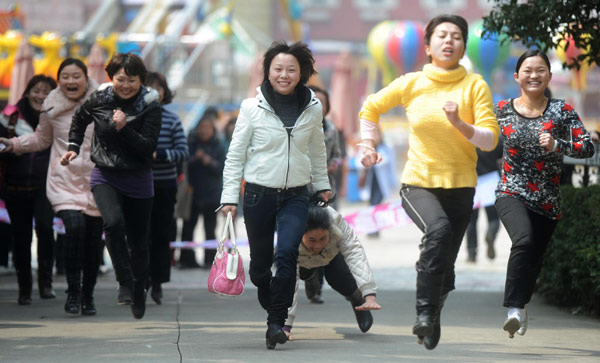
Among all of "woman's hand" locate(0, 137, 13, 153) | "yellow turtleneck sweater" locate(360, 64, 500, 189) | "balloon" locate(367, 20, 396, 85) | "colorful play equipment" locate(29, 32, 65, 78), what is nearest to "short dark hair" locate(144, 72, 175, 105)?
"woman's hand" locate(0, 137, 13, 153)

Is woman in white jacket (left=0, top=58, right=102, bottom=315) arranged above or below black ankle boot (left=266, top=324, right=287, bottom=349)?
above

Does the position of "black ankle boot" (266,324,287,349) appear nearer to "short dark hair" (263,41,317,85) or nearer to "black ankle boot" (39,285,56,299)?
"short dark hair" (263,41,317,85)

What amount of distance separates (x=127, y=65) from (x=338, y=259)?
197cm

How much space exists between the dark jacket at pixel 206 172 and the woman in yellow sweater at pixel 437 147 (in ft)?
20.4

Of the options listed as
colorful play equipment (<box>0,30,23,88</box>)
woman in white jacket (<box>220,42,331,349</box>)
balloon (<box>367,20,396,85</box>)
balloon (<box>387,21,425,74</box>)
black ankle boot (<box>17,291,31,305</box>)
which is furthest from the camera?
balloon (<box>367,20,396,85</box>)

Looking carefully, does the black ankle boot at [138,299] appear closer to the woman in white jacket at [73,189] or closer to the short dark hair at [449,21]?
the woman in white jacket at [73,189]

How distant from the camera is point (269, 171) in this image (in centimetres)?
663

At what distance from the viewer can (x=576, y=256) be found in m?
8.28

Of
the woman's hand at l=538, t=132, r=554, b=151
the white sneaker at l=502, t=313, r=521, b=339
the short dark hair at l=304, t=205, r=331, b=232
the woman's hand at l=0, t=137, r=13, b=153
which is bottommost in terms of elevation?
the white sneaker at l=502, t=313, r=521, b=339

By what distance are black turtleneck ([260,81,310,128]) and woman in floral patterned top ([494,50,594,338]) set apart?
4.05 feet

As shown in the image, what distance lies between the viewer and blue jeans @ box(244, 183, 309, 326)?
6582 mm

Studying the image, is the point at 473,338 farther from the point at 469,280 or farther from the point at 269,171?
the point at 469,280

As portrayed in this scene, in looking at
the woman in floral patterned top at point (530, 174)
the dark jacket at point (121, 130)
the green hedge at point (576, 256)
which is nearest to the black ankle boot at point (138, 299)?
the dark jacket at point (121, 130)

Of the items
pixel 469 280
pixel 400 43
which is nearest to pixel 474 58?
pixel 400 43
